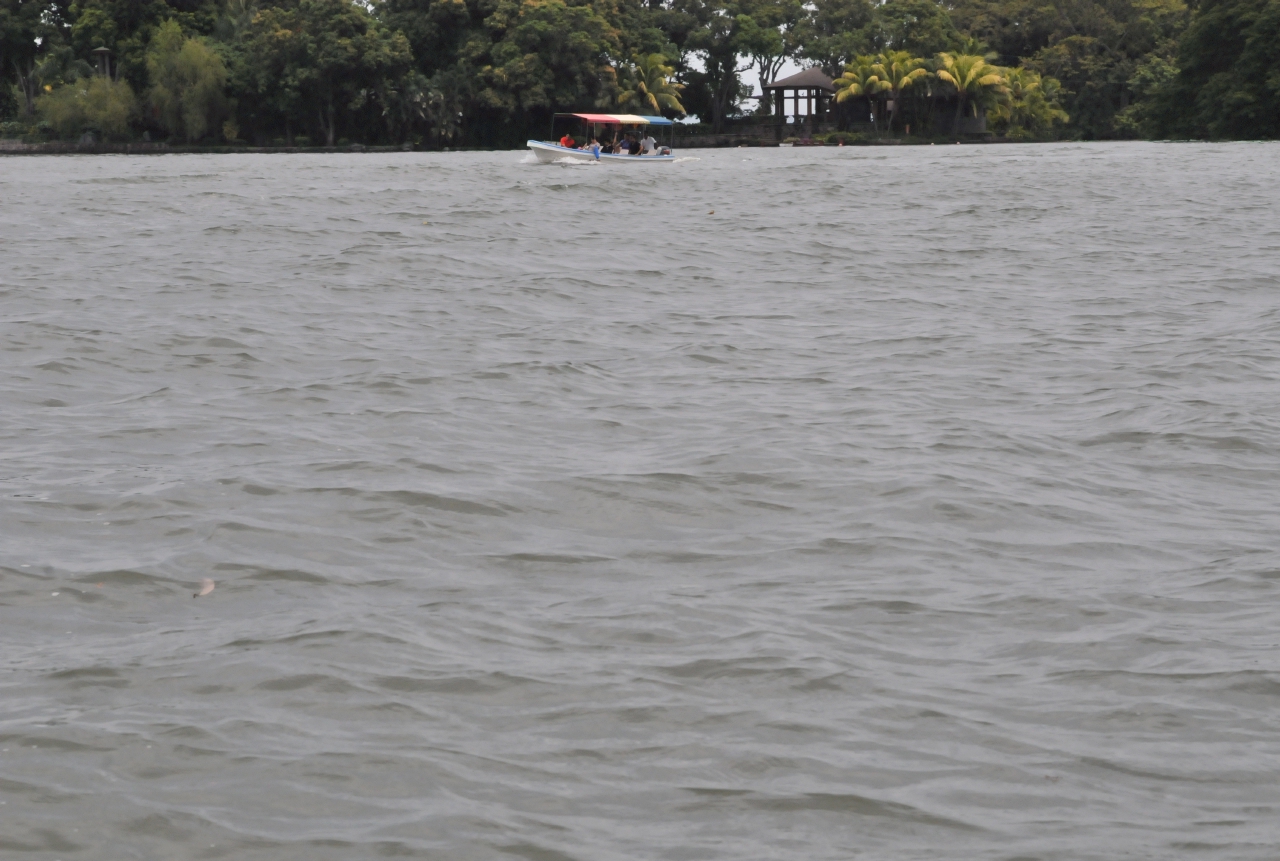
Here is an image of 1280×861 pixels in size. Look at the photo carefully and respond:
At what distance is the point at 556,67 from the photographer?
63156mm

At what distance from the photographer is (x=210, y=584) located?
187 inches

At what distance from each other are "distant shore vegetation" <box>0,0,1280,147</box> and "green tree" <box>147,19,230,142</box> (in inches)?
3.1

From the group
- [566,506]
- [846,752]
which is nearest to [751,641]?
[846,752]

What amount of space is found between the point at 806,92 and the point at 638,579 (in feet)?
229

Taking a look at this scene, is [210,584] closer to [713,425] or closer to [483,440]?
[483,440]

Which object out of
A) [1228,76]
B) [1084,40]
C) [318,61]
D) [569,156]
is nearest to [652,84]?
[318,61]

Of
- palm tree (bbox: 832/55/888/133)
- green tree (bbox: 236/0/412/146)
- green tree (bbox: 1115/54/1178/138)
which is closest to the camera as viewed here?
green tree (bbox: 1115/54/1178/138)

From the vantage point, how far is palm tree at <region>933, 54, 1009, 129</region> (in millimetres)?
65312

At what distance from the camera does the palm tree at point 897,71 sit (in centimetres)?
6606

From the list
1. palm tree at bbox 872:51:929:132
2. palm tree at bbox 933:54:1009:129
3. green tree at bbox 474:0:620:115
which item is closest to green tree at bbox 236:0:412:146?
green tree at bbox 474:0:620:115

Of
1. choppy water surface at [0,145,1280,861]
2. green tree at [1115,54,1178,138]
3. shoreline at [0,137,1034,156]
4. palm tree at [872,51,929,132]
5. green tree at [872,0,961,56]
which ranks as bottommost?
choppy water surface at [0,145,1280,861]

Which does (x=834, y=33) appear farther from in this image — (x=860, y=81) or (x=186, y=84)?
(x=186, y=84)

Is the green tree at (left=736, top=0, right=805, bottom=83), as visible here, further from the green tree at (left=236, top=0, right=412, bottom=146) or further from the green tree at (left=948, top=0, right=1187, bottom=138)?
the green tree at (left=236, top=0, right=412, bottom=146)

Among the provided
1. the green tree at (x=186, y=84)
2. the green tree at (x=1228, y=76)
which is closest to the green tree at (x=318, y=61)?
the green tree at (x=186, y=84)
